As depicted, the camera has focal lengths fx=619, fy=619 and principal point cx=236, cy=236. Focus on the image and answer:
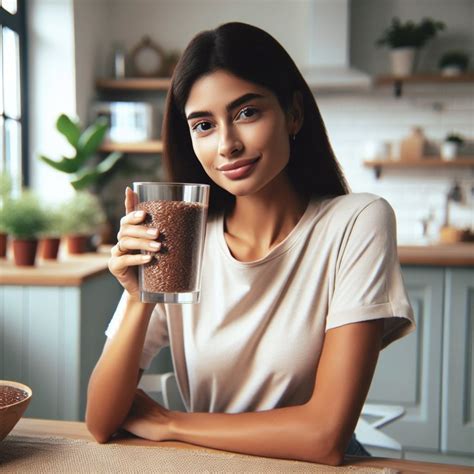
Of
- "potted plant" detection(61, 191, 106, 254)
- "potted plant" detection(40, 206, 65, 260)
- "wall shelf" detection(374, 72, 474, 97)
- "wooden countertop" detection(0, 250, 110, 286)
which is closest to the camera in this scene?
"wooden countertop" detection(0, 250, 110, 286)

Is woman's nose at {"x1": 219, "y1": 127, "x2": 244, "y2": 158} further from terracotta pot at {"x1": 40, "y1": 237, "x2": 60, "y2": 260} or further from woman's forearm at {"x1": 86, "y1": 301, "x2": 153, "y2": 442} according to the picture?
terracotta pot at {"x1": 40, "y1": 237, "x2": 60, "y2": 260}

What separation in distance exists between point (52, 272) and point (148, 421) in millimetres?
1540

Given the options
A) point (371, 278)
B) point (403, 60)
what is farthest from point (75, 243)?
point (403, 60)

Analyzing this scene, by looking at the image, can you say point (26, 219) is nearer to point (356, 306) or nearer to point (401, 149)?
point (356, 306)

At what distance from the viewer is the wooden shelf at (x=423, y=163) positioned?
448 cm

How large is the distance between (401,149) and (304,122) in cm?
348

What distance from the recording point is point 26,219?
8.70ft

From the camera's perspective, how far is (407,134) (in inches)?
189

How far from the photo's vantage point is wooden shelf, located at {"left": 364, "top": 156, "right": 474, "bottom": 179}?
4.48 metres

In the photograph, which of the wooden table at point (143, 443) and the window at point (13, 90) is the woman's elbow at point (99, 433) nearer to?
the wooden table at point (143, 443)

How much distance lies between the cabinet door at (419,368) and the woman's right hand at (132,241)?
6.98ft

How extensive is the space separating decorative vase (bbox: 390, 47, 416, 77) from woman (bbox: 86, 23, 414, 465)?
349 centimetres

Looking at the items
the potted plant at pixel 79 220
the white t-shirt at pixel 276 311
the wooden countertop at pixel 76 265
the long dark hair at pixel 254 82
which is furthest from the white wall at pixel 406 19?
the white t-shirt at pixel 276 311

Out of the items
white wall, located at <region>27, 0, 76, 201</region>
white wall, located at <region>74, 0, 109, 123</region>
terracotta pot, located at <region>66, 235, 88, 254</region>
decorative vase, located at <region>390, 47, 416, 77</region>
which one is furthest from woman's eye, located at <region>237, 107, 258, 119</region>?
decorative vase, located at <region>390, 47, 416, 77</region>
